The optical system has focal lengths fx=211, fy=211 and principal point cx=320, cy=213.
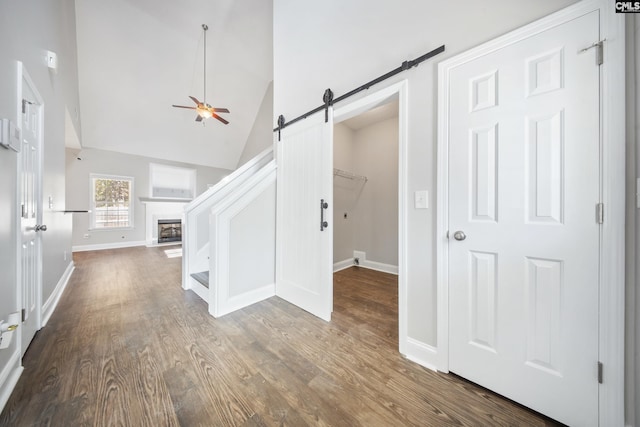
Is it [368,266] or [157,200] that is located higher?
[157,200]

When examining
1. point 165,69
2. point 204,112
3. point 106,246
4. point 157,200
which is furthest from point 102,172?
point 204,112

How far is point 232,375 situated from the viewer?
1.33m

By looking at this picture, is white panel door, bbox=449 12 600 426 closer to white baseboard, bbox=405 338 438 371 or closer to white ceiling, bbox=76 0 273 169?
white baseboard, bbox=405 338 438 371

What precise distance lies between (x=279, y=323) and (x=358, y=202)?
2.73m

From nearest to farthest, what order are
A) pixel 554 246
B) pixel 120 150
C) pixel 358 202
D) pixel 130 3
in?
pixel 554 246, pixel 130 3, pixel 358 202, pixel 120 150

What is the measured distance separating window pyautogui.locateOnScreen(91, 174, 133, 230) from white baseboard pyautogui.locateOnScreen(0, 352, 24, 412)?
225 inches

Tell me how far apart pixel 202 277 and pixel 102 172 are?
17.7 ft

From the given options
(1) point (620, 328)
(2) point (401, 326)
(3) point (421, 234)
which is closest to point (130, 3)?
(3) point (421, 234)

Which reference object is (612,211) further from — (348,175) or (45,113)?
(45,113)

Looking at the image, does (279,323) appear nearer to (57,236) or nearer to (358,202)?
(358,202)

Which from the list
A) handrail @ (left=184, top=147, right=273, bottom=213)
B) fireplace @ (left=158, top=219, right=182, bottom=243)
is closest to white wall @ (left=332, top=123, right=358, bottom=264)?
handrail @ (left=184, top=147, right=273, bottom=213)

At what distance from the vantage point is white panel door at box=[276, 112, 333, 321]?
1985 millimetres

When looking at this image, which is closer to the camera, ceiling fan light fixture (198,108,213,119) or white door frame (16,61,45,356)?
white door frame (16,61,45,356)

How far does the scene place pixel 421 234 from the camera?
144 centimetres
